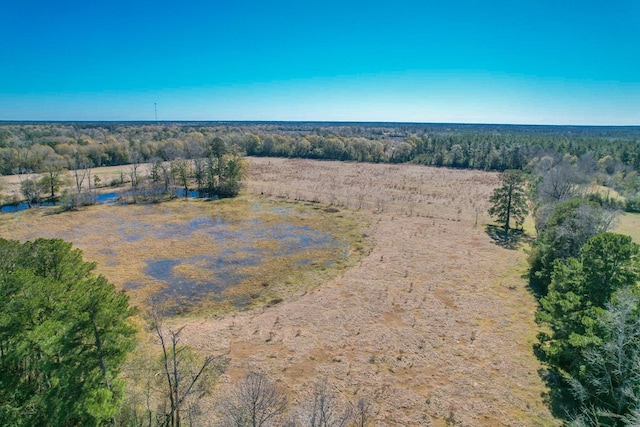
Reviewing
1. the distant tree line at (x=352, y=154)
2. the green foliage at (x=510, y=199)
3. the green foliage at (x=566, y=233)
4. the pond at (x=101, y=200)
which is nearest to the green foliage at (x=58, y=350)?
the green foliage at (x=566, y=233)

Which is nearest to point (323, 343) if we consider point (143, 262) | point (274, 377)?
point (274, 377)

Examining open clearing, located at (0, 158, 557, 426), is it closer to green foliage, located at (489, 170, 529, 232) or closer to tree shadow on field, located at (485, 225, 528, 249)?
tree shadow on field, located at (485, 225, 528, 249)

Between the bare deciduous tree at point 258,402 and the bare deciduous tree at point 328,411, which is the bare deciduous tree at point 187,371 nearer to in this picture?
the bare deciduous tree at point 258,402

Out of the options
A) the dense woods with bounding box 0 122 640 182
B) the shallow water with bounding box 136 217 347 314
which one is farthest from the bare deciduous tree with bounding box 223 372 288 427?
the dense woods with bounding box 0 122 640 182

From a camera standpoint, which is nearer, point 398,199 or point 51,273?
point 51,273

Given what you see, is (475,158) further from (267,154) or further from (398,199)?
(267,154)


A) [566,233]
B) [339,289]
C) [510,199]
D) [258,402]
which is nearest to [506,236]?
[510,199]
